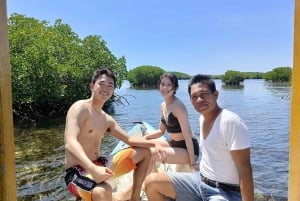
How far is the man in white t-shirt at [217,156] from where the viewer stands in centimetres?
259

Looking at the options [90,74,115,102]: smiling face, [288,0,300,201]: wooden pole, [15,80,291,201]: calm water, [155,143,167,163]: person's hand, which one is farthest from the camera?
[15,80,291,201]: calm water

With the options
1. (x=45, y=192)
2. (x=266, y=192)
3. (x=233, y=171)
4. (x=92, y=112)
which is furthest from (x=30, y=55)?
(x=233, y=171)

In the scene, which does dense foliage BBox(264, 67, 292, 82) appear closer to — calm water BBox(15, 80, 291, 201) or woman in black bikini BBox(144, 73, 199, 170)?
calm water BBox(15, 80, 291, 201)

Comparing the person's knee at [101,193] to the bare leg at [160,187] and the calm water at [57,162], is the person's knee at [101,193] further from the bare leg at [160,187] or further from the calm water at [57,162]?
the calm water at [57,162]

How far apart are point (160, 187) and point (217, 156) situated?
2.37 ft

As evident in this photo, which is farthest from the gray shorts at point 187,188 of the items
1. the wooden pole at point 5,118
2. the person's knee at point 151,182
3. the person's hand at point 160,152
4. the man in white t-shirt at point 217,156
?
the wooden pole at point 5,118

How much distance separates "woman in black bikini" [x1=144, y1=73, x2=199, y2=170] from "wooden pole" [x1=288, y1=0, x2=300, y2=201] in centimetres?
303

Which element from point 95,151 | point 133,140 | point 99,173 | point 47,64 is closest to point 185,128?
point 133,140

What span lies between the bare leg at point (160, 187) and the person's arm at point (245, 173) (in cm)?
79

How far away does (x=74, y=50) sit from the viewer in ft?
81.0

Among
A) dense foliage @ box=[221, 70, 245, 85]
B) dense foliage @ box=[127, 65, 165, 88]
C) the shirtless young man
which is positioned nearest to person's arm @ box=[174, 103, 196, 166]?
the shirtless young man

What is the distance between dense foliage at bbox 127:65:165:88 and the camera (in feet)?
288

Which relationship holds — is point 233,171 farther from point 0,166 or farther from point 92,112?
point 0,166

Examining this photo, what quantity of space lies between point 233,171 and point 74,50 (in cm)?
2309
